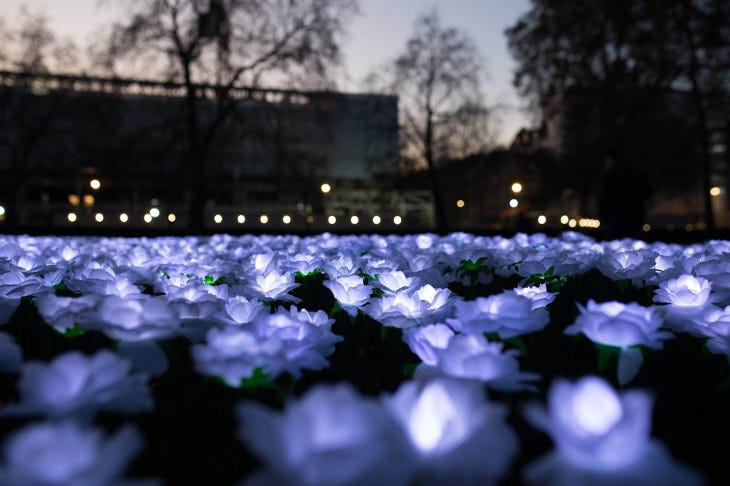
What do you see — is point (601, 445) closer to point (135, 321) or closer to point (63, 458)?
point (63, 458)

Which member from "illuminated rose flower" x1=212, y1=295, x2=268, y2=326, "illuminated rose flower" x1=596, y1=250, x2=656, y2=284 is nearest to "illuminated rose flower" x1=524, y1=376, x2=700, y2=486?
"illuminated rose flower" x1=212, y1=295, x2=268, y2=326

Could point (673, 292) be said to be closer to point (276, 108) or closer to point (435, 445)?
point (435, 445)

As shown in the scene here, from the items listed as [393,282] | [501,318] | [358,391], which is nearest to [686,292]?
[501,318]

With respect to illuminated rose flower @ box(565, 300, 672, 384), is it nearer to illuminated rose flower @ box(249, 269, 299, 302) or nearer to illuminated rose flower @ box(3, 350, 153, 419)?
illuminated rose flower @ box(3, 350, 153, 419)

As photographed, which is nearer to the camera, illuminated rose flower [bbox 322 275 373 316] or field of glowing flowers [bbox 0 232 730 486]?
field of glowing flowers [bbox 0 232 730 486]

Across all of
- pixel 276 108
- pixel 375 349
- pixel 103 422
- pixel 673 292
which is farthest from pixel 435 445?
pixel 276 108

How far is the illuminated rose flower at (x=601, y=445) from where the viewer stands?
59cm

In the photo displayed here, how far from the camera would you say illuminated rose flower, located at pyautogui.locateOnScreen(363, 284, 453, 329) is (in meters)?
1.37

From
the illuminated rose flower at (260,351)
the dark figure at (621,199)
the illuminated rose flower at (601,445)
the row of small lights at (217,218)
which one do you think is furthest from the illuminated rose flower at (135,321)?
the row of small lights at (217,218)

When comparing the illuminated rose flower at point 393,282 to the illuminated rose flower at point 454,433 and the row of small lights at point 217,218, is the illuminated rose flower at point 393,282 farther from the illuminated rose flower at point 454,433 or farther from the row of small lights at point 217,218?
the row of small lights at point 217,218

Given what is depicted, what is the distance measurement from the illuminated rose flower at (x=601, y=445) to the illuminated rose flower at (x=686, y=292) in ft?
3.18

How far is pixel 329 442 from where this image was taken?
621mm

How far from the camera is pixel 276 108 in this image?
1866 centimetres

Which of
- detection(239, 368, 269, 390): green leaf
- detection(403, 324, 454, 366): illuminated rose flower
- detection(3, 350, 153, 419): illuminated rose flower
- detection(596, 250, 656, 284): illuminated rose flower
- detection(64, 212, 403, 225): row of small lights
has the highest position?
detection(64, 212, 403, 225): row of small lights
